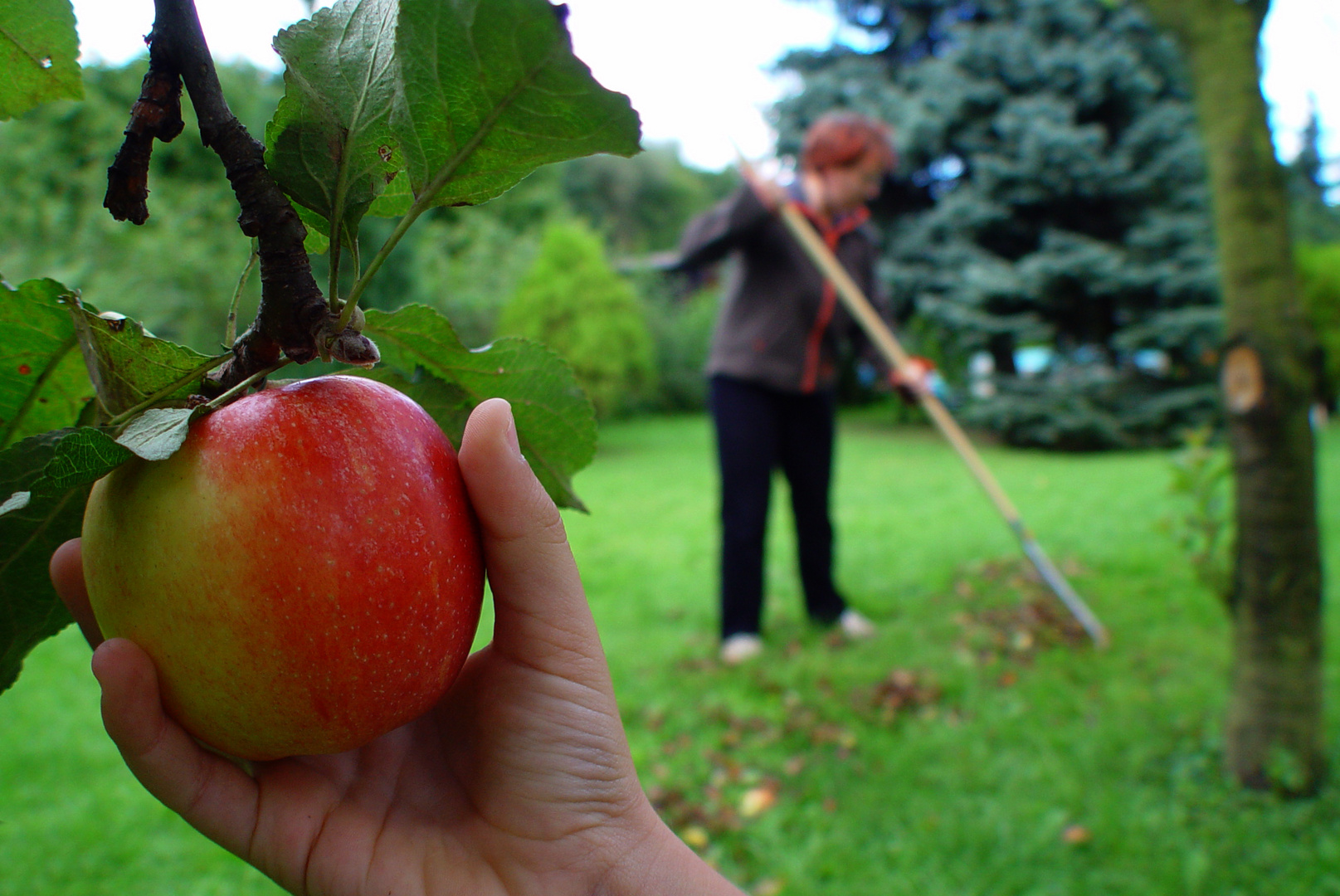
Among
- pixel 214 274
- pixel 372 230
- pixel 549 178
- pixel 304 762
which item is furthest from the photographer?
pixel 549 178

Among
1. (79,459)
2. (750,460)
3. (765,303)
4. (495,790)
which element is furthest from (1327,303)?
(79,459)

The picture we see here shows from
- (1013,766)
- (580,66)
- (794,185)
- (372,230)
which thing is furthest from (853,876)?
(372,230)

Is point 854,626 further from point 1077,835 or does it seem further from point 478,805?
point 478,805

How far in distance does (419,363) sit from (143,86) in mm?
292

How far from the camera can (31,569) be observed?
2.07 ft

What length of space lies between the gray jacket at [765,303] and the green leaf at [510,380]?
→ 2701 millimetres

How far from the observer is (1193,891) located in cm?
197

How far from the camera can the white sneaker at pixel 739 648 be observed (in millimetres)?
3457

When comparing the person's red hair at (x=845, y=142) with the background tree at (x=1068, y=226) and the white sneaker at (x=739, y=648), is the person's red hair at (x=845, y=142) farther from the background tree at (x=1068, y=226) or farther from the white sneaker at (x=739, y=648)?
the background tree at (x=1068, y=226)

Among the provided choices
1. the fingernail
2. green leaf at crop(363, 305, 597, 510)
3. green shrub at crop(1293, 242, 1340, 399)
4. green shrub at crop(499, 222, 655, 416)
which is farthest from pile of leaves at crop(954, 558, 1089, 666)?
green shrub at crop(1293, 242, 1340, 399)

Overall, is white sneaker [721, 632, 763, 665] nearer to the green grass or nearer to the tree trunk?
the green grass

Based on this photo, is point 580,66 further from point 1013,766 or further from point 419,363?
point 1013,766

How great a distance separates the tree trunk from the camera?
2.21 metres

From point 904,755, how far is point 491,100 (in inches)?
102
